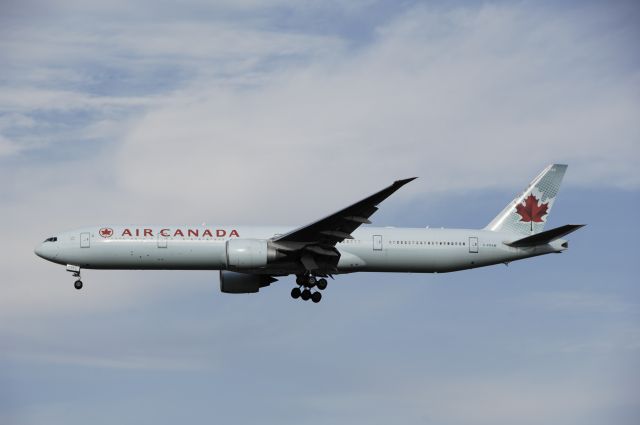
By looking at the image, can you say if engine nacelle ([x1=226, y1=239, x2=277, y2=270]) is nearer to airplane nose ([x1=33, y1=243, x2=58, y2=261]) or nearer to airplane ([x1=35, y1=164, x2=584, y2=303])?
airplane ([x1=35, y1=164, x2=584, y2=303])

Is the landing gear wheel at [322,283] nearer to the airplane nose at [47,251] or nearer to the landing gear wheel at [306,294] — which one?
the landing gear wheel at [306,294]

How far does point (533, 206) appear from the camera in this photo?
5272cm

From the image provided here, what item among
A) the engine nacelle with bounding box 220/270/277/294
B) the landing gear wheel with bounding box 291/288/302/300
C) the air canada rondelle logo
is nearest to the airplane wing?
the landing gear wheel with bounding box 291/288/302/300

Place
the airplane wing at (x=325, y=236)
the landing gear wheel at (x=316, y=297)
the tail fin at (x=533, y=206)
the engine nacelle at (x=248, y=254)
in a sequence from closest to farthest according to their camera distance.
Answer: the airplane wing at (x=325, y=236) → the engine nacelle at (x=248, y=254) → the landing gear wheel at (x=316, y=297) → the tail fin at (x=533, y=206)

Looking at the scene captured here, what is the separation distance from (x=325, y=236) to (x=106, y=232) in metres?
9.45

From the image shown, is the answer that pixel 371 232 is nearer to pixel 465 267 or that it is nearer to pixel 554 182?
pixel 465 267

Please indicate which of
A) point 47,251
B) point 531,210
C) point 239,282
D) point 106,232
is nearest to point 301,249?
point 239,282

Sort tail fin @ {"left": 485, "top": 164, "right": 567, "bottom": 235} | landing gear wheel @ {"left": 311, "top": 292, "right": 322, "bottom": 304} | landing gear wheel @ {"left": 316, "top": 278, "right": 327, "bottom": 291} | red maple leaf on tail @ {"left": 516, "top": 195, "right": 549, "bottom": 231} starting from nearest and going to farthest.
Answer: landing gear wheel @ {"left": 316, "top": 278, "right": 327, "bottom": 291} → landing gear wheel @ {"left": 311, "top": 292, "right": 322, "bottom": 304} → tail fin @ {"left": 485, "top": 164, "right": 567, "bottom": 235} → red maple leaf on tail @ {"left": 516, "top": 195, "right": 549, "bottom": 231}

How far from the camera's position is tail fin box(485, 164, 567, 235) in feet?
170

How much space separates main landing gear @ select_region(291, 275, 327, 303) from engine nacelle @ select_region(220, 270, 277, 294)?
Answer: 2496 millimetres

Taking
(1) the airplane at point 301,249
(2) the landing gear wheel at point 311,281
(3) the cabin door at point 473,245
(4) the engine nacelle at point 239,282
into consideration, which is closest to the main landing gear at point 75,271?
(1) the airplane at point 301,249

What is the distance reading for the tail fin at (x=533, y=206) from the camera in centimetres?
5172

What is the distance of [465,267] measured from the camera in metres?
49.8

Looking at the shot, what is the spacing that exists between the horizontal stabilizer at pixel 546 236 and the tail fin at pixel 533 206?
5.13 ft
